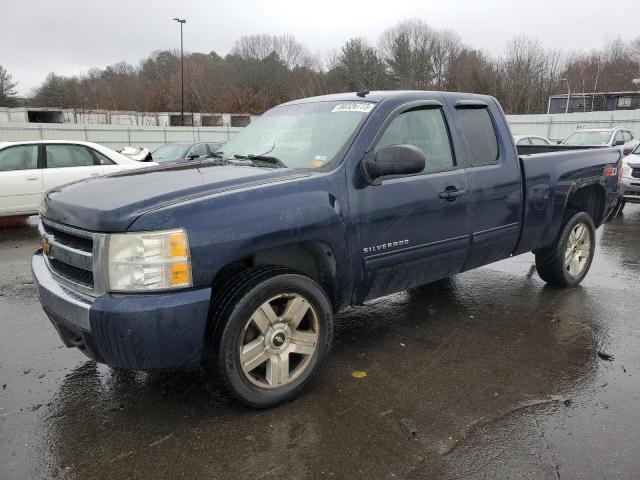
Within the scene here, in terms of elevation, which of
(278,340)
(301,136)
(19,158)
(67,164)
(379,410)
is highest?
(301,136)

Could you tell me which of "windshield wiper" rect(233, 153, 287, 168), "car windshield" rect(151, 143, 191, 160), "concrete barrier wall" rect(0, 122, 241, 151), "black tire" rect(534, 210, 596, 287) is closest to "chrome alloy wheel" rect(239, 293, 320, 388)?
"windshield wiper" rect(233, 153, 287, 168)

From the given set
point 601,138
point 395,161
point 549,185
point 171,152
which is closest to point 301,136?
point 395,161

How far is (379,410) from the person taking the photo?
10.2ft

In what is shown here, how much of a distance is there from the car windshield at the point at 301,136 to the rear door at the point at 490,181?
1034mm

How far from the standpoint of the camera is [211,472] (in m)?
2.56

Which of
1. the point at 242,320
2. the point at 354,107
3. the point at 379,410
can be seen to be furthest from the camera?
the point at 354,107

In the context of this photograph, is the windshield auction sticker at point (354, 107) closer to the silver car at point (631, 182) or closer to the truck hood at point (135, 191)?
the truck hood at point (135, 191)

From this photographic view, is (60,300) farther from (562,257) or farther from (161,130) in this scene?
(161,130)

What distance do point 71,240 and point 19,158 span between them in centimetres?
700

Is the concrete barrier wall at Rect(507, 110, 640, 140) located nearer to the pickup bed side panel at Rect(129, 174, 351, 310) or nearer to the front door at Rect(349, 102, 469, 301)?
the front door at Rect(349, 102, 469, 301)

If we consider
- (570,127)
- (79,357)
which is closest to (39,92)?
A: (570,127)

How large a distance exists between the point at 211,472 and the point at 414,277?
199cm

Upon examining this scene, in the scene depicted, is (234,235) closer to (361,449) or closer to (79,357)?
(361,449)

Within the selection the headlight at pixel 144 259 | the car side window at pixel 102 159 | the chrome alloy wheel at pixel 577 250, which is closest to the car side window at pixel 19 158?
the car side window at pixel 102 159
